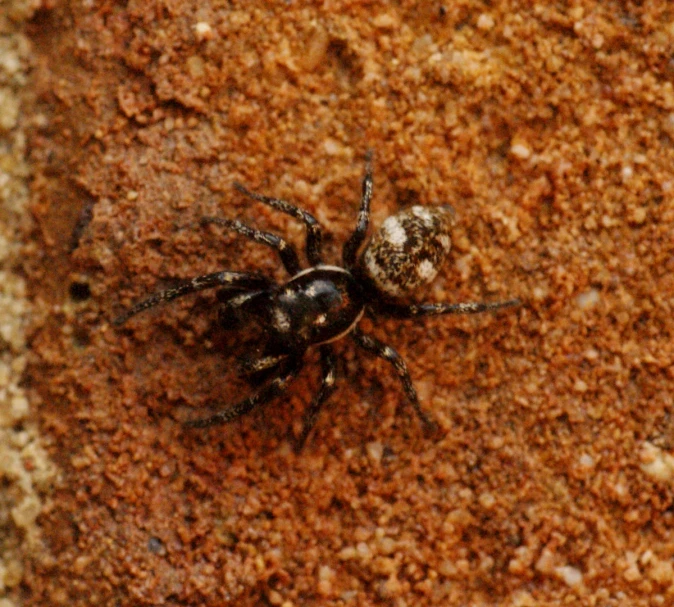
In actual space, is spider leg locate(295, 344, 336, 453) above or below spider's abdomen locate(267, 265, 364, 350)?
below

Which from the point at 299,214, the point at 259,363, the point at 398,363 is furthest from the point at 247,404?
the point at 299,214

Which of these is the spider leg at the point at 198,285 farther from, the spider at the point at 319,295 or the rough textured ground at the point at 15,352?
the rough textured ground at the point at 15,352

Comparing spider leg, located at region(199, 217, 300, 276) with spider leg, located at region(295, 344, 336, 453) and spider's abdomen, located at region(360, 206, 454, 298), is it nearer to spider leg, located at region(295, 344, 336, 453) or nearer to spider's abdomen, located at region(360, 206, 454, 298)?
spider's abdomen, located at region(360, 206, 454, 298)

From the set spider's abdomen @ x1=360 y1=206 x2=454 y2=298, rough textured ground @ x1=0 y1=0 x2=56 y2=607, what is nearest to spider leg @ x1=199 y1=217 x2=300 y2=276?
spider's abdomen @ x1=360 y1=206 x2=454 y2=298

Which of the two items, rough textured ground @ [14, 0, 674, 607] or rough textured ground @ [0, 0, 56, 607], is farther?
rough textured ground @ [0, 0, 56, 607]

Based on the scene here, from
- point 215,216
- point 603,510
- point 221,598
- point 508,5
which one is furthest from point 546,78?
point 221,598

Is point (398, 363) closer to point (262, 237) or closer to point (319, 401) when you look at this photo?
point (319, 401)

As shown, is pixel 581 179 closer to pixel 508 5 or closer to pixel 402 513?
pixel 508 5
